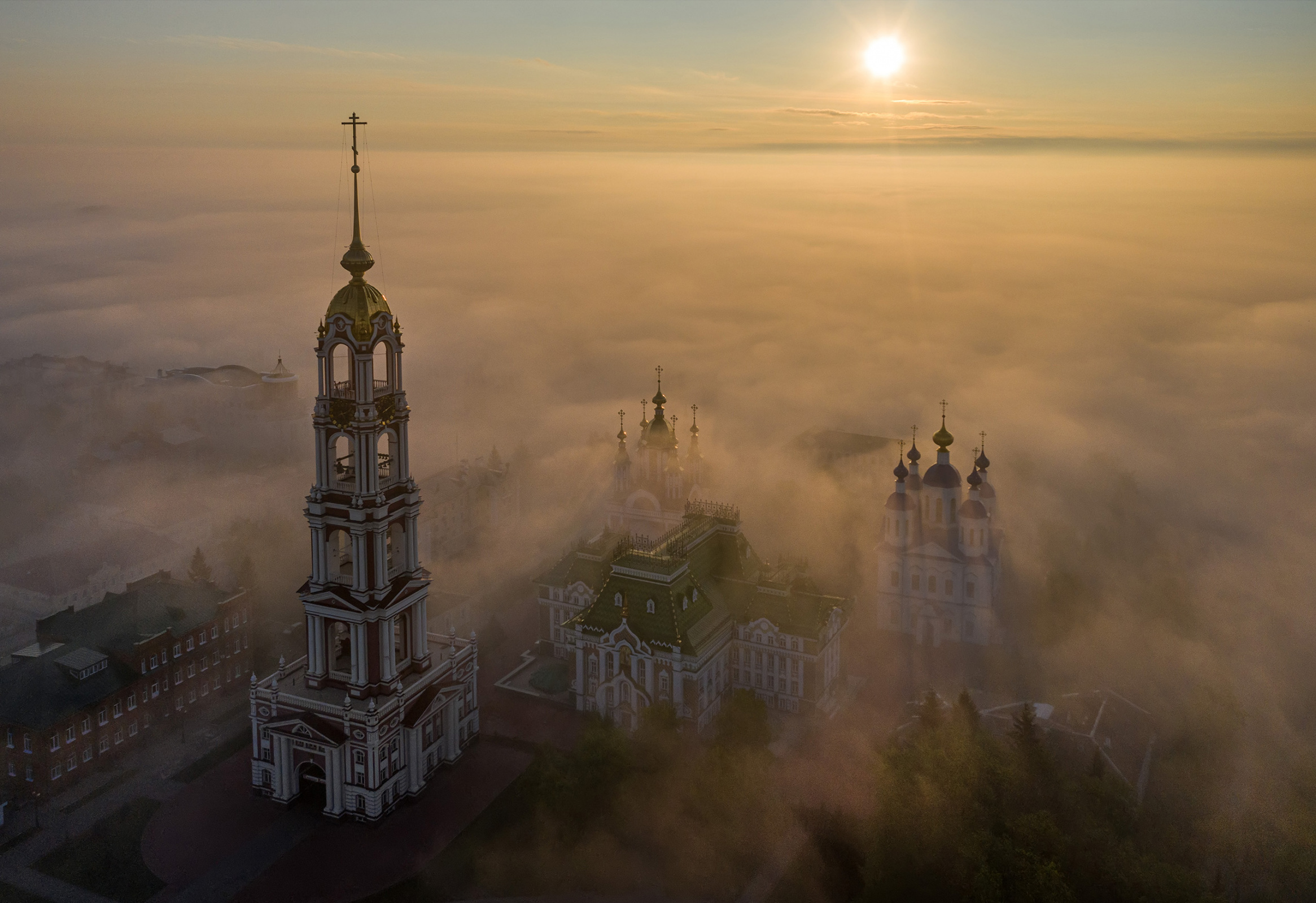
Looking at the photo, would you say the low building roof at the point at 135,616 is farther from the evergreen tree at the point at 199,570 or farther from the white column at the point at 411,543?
the white column at the point at 411,543

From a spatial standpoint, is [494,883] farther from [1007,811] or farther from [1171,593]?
[1171,593]

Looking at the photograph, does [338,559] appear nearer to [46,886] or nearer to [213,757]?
[213,757]

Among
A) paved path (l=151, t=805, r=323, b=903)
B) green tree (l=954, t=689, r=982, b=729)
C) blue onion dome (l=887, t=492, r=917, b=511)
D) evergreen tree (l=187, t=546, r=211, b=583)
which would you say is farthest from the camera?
blue onion dome (l=887, t=492, r=917, b=511)

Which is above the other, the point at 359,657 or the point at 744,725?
the point at 359,657

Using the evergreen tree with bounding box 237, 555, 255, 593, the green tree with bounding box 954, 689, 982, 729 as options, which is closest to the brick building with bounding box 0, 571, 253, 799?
the evergreen tree with bounding box 237, 555, 255, 593

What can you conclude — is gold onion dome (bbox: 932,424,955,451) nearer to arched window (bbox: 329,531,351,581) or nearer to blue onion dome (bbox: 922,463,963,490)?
blue onion dome (bbox: 922,463,963,490)

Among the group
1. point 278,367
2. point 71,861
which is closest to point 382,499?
point 71,861

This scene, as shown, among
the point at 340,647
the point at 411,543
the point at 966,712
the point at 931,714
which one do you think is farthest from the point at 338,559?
the point at 966,712

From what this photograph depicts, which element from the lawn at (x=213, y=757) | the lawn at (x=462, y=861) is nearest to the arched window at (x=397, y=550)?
the lawn at (x=462, y=861)
